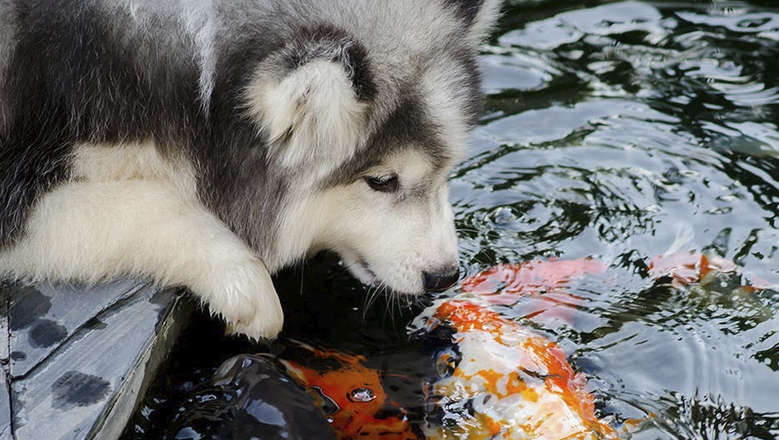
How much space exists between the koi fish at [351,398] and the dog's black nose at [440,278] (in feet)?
1.20

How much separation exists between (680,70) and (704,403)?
9.09 ft

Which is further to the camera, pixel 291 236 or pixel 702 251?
pixel 702 251

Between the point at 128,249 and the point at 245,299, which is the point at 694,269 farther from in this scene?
the point at 128,249

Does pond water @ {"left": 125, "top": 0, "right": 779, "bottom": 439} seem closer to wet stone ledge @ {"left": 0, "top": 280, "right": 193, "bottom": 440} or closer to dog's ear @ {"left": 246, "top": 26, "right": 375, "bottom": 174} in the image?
wet stone ledge @ {"left": 0, "top": 280, "right": 193, "bottom": 440}

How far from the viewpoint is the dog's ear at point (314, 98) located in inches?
111

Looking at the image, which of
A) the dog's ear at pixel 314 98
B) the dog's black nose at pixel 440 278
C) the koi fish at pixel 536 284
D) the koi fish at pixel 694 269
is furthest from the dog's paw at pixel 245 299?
the koi fish at pixel 694 269

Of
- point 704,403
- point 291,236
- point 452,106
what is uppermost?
point 452,106

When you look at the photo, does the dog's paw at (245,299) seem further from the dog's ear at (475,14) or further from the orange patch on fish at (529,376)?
the dog's ear at (475,14)

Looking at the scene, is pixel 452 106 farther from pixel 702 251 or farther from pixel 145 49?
pixel 702 251

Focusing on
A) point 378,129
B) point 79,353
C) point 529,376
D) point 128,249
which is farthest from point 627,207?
point 79,353

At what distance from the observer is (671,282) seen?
394 cm

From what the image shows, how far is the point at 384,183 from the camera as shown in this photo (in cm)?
332

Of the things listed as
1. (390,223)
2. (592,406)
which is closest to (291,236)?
(390,223)

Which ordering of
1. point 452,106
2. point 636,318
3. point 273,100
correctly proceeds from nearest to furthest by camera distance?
point 273,100 → point 452,106 → point 636,318
